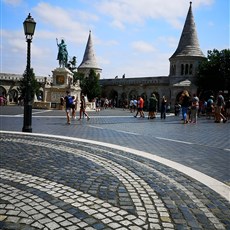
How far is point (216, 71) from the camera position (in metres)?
48.6

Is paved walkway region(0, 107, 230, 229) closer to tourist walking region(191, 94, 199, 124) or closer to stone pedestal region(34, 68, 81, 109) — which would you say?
tourist walking region(191, 94, 199, 124)

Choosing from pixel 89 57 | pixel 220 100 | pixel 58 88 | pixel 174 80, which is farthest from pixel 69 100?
pixel 89 57

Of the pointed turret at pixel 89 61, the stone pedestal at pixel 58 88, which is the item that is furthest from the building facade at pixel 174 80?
the stone pedestal at pixel 58 88

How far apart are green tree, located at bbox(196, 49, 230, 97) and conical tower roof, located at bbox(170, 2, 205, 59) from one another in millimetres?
7763

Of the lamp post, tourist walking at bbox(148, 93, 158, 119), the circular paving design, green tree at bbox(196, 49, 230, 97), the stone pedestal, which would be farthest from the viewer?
green tree at bbox(196, 49, 230, 97)

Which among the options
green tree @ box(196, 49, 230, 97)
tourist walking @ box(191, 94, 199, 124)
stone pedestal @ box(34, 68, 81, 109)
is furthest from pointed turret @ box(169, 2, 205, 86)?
tourist walking @ box(191, 94, 199, 124)

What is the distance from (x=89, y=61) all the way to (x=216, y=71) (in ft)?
127

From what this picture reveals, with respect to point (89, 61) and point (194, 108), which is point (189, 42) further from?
point (194, 108)

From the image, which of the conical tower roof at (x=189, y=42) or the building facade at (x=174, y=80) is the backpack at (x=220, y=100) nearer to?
the building facade at (x=174, y=80)

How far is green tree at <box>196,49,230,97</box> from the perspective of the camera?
48250mm

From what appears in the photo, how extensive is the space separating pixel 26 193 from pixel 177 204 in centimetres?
189

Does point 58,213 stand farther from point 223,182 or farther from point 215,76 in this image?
point 215,76

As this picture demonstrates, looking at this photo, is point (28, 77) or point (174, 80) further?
point (174, 80)

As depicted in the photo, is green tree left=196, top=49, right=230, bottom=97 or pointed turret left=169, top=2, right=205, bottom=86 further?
pointed turret left=169, top=2, right=205, bottom=86
